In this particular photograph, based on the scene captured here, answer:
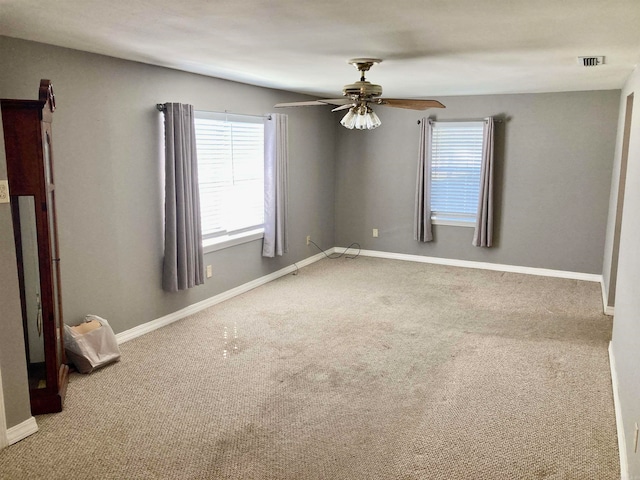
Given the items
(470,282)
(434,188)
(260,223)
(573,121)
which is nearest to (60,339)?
(260,223)

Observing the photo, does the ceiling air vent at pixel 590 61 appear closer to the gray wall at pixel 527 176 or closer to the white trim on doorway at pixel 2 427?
the gray wall at pixel 527 176

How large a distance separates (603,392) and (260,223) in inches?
146

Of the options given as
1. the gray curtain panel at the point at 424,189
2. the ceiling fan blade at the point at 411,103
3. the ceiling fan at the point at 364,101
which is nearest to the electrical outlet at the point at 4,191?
the ceiling fan at the point at 364,101

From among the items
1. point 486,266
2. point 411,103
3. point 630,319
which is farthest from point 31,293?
point 486,266

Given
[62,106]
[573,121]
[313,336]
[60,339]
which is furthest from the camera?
[573,121]

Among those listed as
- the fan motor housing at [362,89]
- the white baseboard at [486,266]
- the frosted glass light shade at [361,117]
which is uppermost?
the fan motor housing at [362,89]

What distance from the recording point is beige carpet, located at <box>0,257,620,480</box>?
2549 mm

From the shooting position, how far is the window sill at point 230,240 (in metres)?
4.98

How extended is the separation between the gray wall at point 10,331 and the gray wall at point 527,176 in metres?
5.17

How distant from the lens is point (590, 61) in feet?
12.1

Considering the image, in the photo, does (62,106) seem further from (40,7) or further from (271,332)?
(271,332)

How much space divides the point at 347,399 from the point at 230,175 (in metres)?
2.84

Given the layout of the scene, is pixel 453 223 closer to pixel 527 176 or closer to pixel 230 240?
pixel 527 176

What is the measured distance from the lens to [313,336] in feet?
14.0
